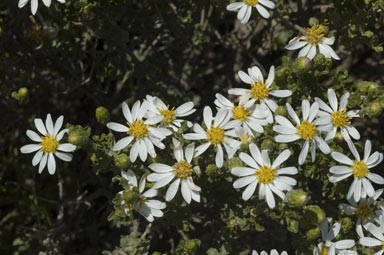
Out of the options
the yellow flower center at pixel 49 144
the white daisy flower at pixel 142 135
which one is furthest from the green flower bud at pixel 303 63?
the yellow flower center at pixel 49 144

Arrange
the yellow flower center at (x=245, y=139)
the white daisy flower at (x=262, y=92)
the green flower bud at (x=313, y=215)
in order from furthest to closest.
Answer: the white daisy flower at (x=262, y=92) < the yellow flower center at (x=245, y=139) < the green flower bud at (x=313, y=215)

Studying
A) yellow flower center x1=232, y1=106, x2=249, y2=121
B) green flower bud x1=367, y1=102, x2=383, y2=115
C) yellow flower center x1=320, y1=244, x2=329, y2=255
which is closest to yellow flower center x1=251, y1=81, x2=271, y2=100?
yellow flower center x1=232, y1=106, x2=249, y2=121

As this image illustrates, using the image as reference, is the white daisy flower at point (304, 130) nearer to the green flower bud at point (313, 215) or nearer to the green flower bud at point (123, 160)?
the green flower bud at point (313, 215)

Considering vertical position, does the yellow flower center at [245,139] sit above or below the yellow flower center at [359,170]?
above

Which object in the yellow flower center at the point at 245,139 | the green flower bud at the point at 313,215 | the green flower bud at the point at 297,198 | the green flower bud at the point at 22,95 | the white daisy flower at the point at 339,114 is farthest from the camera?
the green flower bud at the point at 22,95

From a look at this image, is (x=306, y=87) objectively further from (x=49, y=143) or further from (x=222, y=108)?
(x=49, y=143)

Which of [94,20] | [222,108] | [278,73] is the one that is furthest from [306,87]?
[94,20]
